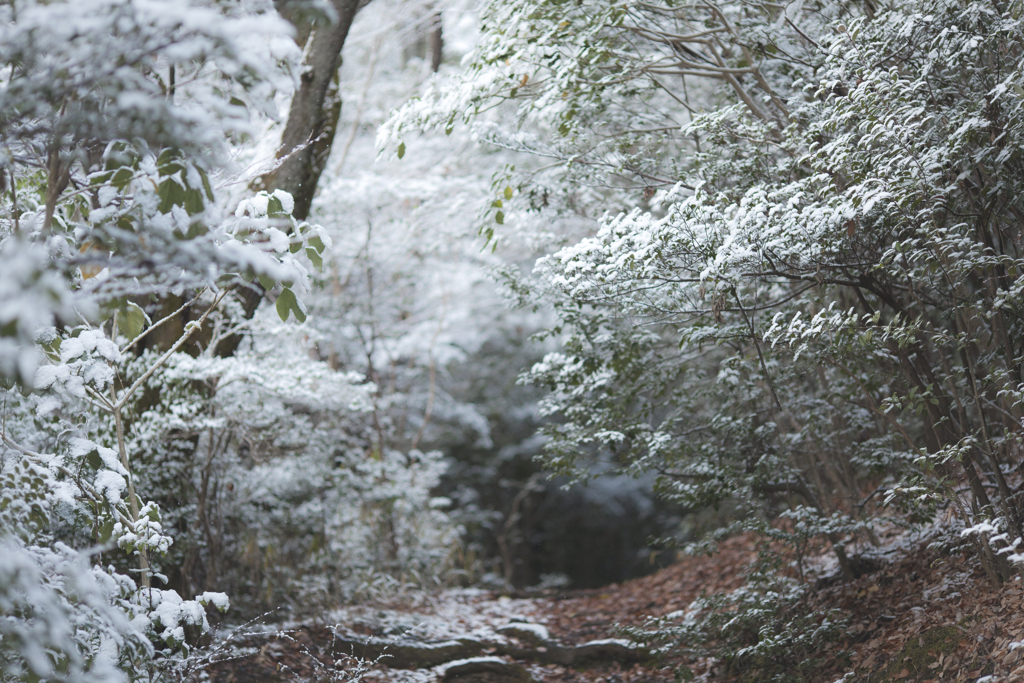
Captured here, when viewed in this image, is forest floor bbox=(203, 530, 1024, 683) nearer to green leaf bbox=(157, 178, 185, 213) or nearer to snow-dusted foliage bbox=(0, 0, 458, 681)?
snow-dusted foliage bbox=(0, 0, 458, 681)

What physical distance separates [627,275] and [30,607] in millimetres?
2583

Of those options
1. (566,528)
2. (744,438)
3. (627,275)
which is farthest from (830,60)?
(566,528)

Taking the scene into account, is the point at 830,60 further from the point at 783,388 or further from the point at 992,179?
the point at 783,388

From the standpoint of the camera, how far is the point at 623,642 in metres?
4.72

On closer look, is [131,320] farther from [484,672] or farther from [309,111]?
[484,672]

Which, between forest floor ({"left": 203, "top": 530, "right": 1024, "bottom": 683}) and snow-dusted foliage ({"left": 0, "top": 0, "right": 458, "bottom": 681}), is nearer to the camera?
snow-dusted foliage ({"left": 0, "top": 0, "right": 458, "bottom": 681})

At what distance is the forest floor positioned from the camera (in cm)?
299

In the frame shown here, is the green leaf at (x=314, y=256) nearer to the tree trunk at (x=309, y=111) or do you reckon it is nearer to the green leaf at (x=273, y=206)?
the green leaf at (x=273, y=206)

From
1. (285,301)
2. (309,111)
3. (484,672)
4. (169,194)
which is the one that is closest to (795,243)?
(285,301)

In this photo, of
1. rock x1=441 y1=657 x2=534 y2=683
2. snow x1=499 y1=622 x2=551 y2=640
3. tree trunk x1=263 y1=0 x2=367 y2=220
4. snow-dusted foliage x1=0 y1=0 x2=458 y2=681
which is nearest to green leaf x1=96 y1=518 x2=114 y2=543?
snow-dusted foliage x1=0 y1=0 x2=458 y2=681

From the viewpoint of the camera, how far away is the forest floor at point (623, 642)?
2986 mm

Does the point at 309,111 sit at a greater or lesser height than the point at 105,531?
greater

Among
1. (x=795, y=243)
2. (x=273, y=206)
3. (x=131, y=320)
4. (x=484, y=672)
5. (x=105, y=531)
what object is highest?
(x=795, y=243)

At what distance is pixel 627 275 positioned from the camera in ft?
10.9
